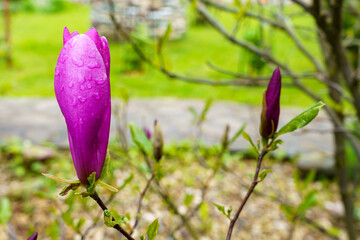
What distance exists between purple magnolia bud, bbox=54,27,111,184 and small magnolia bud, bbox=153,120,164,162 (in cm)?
30

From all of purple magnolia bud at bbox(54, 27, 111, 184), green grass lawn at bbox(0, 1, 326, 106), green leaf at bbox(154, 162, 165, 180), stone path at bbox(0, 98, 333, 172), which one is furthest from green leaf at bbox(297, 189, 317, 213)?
green grass lawn at bbox(0, 1, 326, 106)

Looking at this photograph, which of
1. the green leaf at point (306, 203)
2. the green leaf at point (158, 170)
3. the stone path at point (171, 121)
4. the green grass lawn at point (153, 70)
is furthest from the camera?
the green grass lawn at point (153, 70)

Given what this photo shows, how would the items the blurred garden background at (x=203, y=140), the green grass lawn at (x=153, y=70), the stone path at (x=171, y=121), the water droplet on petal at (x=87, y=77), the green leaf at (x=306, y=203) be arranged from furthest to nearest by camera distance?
the green grass lawn at (x=153, y=70)
the stone path at (x=171, y=121)
the blurred garden background at (x=203, y=140)
the green leaf at (x=306, y=203)
the water droplet on petal at (x=87, y=77)

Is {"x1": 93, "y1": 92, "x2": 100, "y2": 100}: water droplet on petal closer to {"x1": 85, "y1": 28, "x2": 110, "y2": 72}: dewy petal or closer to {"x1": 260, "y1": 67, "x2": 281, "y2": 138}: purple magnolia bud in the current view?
{"x1": 85, "y1": 28, "x2": 110, "y2": 72}: dewy petal

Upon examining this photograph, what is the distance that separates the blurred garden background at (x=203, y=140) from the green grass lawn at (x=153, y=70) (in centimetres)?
4

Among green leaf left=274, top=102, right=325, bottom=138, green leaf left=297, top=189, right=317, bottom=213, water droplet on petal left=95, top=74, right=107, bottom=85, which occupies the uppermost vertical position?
water droplet on petal left=95, top=74, right=107, bottom=85

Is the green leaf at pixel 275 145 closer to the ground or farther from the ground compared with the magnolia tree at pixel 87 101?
closer to the ground

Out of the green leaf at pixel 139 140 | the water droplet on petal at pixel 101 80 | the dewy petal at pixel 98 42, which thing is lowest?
the green leaf at pixel 139 140

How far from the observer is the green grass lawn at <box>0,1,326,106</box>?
5.18m

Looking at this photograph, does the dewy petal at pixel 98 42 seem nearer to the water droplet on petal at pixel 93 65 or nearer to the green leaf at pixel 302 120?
the water droplet on petal at pixel 93 65

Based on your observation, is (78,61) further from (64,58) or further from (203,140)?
(203,140)

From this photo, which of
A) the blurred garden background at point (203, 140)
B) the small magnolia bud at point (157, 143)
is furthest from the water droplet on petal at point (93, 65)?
the small magnolia bud at point (157, 143)

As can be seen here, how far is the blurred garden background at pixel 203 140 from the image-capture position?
3.80 feet

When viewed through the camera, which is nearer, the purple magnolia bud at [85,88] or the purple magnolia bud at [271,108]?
the purple magnolia bud at [85,88]
